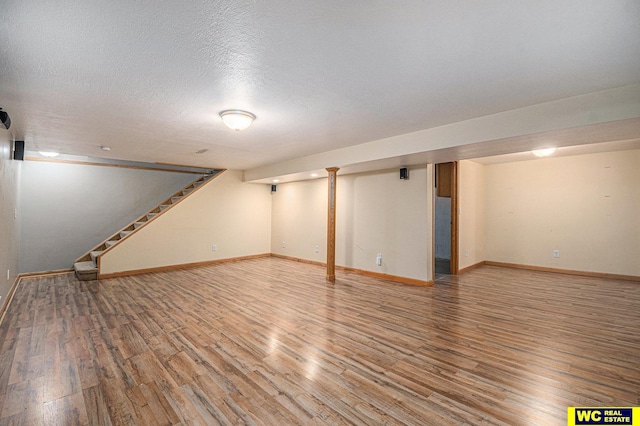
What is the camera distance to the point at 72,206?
609 centimetres

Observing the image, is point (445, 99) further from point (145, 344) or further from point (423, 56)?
point (145, 344)

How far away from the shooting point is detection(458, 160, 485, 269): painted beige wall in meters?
6.01

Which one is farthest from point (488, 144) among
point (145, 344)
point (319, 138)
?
point (145, 344)

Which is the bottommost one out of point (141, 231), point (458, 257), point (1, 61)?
point (458, 257)

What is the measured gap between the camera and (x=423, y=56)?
6.40 ft

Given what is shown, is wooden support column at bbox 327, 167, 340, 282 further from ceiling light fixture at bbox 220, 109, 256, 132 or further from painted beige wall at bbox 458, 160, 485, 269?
painted beige wall at bbox 458, 160, 485, 269

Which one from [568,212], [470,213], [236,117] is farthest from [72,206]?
[568,212]

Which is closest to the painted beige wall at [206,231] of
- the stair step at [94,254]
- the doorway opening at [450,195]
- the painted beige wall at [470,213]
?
the stair step at [94,254]

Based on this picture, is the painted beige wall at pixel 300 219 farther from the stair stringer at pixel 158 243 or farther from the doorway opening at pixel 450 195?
the doorway opening at pixel 450 195

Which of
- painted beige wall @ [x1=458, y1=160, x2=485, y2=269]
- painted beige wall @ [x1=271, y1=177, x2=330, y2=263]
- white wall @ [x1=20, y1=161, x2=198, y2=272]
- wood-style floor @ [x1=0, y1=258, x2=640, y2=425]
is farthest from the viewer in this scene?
painted beige wall @ [x1=271, y1=177, x2=330, y2=263]

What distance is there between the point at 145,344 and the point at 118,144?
3.33 meters

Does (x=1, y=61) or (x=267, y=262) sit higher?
(x=1, y=61)

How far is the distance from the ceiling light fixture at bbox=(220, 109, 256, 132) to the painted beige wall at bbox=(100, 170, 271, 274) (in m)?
4.09

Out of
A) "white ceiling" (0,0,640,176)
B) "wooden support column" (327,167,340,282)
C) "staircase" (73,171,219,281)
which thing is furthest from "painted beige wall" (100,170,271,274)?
"wooden support column" (327,167,340,282)
